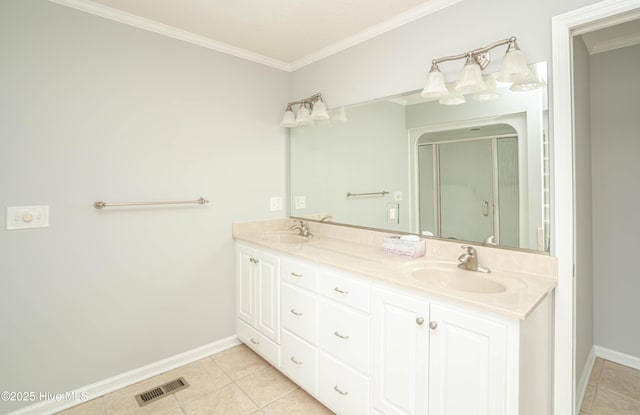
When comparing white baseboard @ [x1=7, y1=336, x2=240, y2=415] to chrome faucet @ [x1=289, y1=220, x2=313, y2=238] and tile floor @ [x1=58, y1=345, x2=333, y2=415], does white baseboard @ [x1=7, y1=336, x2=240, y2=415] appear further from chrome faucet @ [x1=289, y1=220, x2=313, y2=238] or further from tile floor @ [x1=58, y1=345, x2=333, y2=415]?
chrome faucet @ [x1=289, y1=220, x2=313, y2=238]

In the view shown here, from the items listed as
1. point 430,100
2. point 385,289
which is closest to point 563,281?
point 385,289

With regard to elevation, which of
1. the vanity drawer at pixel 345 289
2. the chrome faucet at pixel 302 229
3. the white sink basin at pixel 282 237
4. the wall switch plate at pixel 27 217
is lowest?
the vanity drawer at pixel 345 289

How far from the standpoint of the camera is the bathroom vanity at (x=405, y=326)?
3.73 ft

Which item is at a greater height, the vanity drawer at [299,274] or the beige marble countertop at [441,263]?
the beige marble countertop at [441,263]

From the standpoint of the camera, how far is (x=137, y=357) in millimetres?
2084

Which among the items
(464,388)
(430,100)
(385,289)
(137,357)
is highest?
(430,100)

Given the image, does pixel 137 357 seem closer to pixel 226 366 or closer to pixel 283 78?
pixel 226 366

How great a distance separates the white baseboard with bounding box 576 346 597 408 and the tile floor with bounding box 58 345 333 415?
1482 mm

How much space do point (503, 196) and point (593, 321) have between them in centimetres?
158

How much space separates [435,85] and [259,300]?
1.79 metres

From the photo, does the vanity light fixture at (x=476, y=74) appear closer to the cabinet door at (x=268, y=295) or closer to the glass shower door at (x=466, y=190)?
the glass shower door at (x=466, y=190)

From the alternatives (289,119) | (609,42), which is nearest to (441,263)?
(289,119)

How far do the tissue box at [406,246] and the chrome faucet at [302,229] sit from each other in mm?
811

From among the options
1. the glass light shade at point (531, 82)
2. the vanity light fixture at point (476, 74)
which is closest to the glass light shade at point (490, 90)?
the vanity light fixture at point (476, 74)
